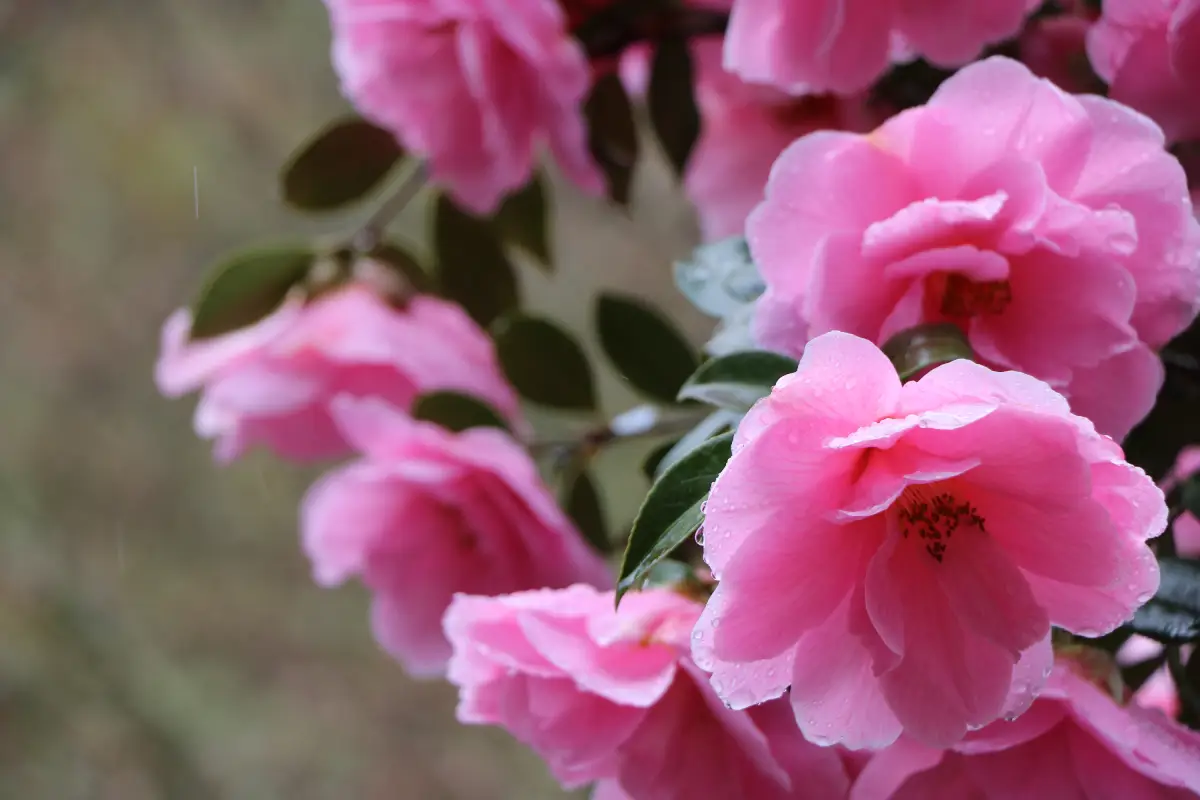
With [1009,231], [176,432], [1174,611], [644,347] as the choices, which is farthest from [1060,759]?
[176,432]

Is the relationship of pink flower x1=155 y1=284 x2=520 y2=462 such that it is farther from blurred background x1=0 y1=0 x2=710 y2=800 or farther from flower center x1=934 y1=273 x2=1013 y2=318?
blurred background x1=0 y1=0 x2=710 y2=800

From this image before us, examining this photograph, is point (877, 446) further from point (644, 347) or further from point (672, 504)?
point (644, 347)

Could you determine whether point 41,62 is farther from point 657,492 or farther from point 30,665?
point 657,492

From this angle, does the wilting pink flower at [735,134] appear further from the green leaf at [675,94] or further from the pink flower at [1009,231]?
the pink flower at [1009,231]

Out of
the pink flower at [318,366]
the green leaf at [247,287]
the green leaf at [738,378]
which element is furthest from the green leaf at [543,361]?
the green leaf at [738,378]

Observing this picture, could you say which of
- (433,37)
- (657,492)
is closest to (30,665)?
(433,37)

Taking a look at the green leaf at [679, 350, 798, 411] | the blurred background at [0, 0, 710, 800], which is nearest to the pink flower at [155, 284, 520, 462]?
the green leaf at [679, 350, 798, 411]
